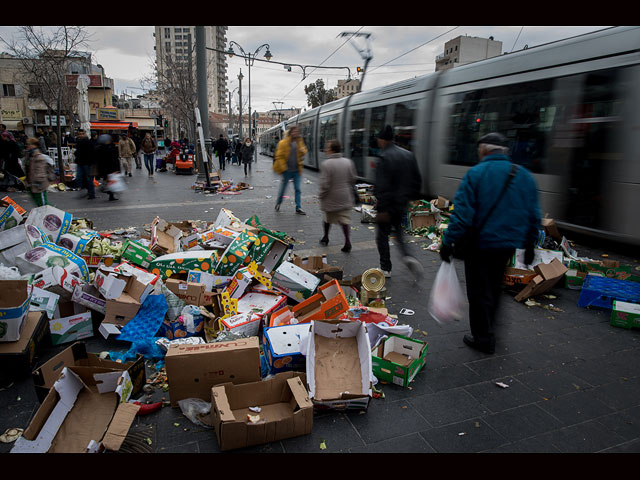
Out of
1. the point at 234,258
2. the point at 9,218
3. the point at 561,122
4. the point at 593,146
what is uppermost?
the point at 561,122

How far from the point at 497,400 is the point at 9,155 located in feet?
49.0

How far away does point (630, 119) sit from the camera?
559cm

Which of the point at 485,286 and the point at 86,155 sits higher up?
the point at 86,155

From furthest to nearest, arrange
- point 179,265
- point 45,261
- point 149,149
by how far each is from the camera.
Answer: point 149,149
point 179,265
point 45,261

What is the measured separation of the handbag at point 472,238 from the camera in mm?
3141

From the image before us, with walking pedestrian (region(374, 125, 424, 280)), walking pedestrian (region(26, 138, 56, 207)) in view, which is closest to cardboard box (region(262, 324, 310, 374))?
walking pedestrian (region(374, 125, 424, 280))

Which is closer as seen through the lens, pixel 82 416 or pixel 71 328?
pixel 82 416

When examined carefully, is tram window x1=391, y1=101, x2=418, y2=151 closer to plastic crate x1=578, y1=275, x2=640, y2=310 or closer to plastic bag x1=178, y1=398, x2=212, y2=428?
plastic crate x1=578, y1=275, x2=640, y2=310

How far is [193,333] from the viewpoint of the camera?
12.1 ft

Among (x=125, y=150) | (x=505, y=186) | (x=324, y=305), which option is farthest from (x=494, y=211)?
(x=125, y=150)

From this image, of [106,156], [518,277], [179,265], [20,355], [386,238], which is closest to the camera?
[20,355]

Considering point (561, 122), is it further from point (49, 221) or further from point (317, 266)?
point (49, 221)

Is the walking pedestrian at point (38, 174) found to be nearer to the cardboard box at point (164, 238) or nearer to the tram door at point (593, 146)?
the cardboard box at point (164, 238)

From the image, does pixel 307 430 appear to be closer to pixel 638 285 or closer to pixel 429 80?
pixel 638 285
